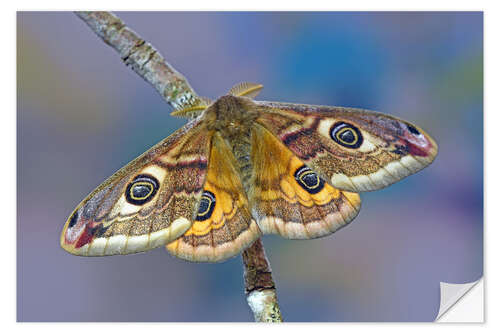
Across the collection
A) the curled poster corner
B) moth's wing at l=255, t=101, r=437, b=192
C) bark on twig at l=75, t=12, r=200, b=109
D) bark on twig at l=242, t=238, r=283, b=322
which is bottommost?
the curled poster corner

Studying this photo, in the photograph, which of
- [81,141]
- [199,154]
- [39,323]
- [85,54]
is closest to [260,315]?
[199,154]

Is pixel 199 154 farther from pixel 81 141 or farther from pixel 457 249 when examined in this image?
pixel 457 249

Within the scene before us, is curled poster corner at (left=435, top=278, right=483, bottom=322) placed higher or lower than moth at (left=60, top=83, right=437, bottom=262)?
lower

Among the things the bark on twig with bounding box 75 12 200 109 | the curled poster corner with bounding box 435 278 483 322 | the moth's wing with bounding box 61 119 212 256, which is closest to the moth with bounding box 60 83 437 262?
the moth's wing with bounding box 61 119 212 256

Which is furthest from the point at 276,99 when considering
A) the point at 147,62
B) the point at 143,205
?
the point at 143,205

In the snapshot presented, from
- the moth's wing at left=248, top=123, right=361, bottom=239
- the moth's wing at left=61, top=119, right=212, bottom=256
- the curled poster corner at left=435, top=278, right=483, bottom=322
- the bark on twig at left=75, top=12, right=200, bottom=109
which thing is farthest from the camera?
the curled poster corner at left=435, top=278, right=483, bottom=322

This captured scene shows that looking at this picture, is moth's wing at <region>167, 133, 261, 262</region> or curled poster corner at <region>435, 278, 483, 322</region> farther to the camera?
curled poster corner at <region>435, 278, 483, 322</region>

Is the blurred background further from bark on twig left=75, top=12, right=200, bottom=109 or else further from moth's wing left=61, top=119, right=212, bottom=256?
moth's wing left=61, top=119, right=212, bottom=256
